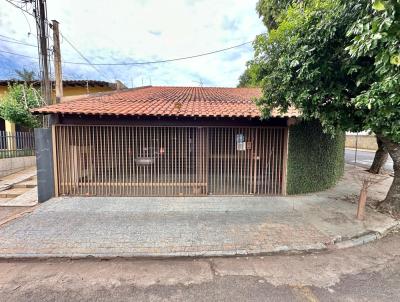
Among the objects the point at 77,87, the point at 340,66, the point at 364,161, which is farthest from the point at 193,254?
the point at 364,161

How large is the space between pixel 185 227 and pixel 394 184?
18.3ft

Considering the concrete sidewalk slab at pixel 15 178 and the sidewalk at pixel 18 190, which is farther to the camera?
the concrete sidewalk slab at pixel 15 178

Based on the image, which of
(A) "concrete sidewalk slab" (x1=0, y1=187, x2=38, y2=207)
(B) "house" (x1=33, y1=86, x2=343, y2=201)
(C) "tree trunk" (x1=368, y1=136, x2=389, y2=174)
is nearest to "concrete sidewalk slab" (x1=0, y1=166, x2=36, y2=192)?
(A) "concrete sidewalk slab" (x1=0, y1=187, x2=38, y2=207)

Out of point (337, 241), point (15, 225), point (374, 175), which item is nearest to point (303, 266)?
point (337, 241)

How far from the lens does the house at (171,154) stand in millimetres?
6914

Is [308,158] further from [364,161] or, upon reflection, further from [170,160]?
[364,161]

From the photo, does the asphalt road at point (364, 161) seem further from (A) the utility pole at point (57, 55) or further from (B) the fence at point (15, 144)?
(B) the fence at point (15, 144)

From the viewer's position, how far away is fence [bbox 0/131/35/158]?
9.72 m

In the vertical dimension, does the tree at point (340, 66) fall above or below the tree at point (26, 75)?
below

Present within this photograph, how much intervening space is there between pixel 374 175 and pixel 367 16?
9902 millimetres

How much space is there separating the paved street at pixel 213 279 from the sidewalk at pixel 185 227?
245 millimetres

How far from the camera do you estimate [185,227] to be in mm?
4883

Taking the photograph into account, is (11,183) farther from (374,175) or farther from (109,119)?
(374,175)

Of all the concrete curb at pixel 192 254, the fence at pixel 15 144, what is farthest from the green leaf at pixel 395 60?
the fence at pixel 15 144
